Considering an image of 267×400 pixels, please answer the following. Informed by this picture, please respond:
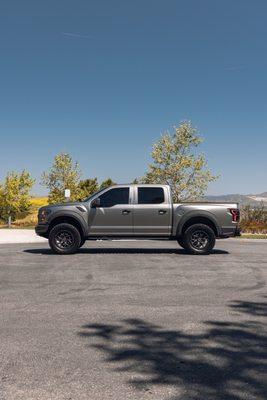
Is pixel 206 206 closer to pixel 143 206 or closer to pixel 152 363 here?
pixel 143 206

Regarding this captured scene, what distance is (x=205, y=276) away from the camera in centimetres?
933

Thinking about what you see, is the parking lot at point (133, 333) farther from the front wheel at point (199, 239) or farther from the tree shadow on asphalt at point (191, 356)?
the front wheel at point (199, 239)

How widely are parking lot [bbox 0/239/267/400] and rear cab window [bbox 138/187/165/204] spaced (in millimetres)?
3395

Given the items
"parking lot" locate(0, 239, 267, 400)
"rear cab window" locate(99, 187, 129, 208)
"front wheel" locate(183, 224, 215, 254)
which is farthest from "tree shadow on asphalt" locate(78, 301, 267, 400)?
"rear cab window" locate(99, 187, 129, 208)

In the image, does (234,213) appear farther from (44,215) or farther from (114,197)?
(44,215)

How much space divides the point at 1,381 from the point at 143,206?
9.51 meters

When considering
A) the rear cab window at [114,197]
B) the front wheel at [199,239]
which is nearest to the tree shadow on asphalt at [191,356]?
the front wheel at [199,239]

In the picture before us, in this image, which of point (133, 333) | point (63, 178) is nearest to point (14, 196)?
point (63, 178)

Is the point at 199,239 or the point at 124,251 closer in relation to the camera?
the point at 199,239

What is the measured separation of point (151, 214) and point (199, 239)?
4.98 ft

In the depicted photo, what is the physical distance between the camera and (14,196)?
36094mm

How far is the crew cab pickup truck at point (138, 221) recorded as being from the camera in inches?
508

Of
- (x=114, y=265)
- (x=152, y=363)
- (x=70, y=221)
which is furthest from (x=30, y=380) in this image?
(x=70, y=221)

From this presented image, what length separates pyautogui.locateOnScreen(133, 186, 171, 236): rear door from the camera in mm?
13047
